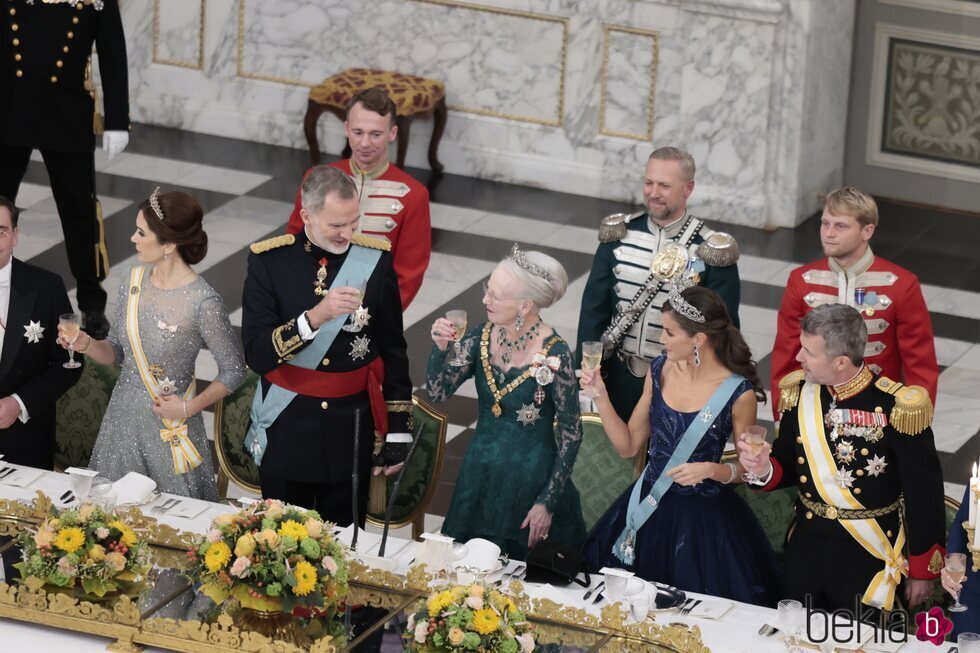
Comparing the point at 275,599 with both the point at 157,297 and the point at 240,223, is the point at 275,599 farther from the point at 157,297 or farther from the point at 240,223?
the point at 240,223

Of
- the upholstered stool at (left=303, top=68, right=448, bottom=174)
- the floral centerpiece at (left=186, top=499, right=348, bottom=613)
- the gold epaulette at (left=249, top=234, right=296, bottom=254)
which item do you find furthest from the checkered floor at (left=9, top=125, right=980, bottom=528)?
the floral centerpiece at (left=186, top=499, right=348, bottom=613)

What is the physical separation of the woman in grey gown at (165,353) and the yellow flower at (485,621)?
163 centimetres

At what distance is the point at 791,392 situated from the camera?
5.07 meters

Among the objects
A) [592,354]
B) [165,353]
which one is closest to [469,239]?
[165,353]

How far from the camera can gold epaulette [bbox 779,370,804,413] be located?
5.06 metres

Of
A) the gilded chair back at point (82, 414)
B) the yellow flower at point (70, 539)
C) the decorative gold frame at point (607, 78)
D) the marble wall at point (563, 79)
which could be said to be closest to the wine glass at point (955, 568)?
the yellow flower at point (70, 539)

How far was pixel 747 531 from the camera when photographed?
5.22 meters

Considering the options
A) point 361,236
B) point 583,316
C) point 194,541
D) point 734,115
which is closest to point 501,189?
point 734,115

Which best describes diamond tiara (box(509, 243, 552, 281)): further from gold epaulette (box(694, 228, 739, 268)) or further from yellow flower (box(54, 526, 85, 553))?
yellow flower (box(54, 526, 85, 553))

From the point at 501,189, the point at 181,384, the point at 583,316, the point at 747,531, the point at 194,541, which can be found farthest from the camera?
the point at 501,189

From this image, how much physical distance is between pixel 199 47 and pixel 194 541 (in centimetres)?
653

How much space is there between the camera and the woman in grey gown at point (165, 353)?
17.8 feet

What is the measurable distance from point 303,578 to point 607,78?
19.9 feet

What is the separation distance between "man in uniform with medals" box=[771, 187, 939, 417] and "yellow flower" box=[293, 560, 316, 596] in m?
2.05
